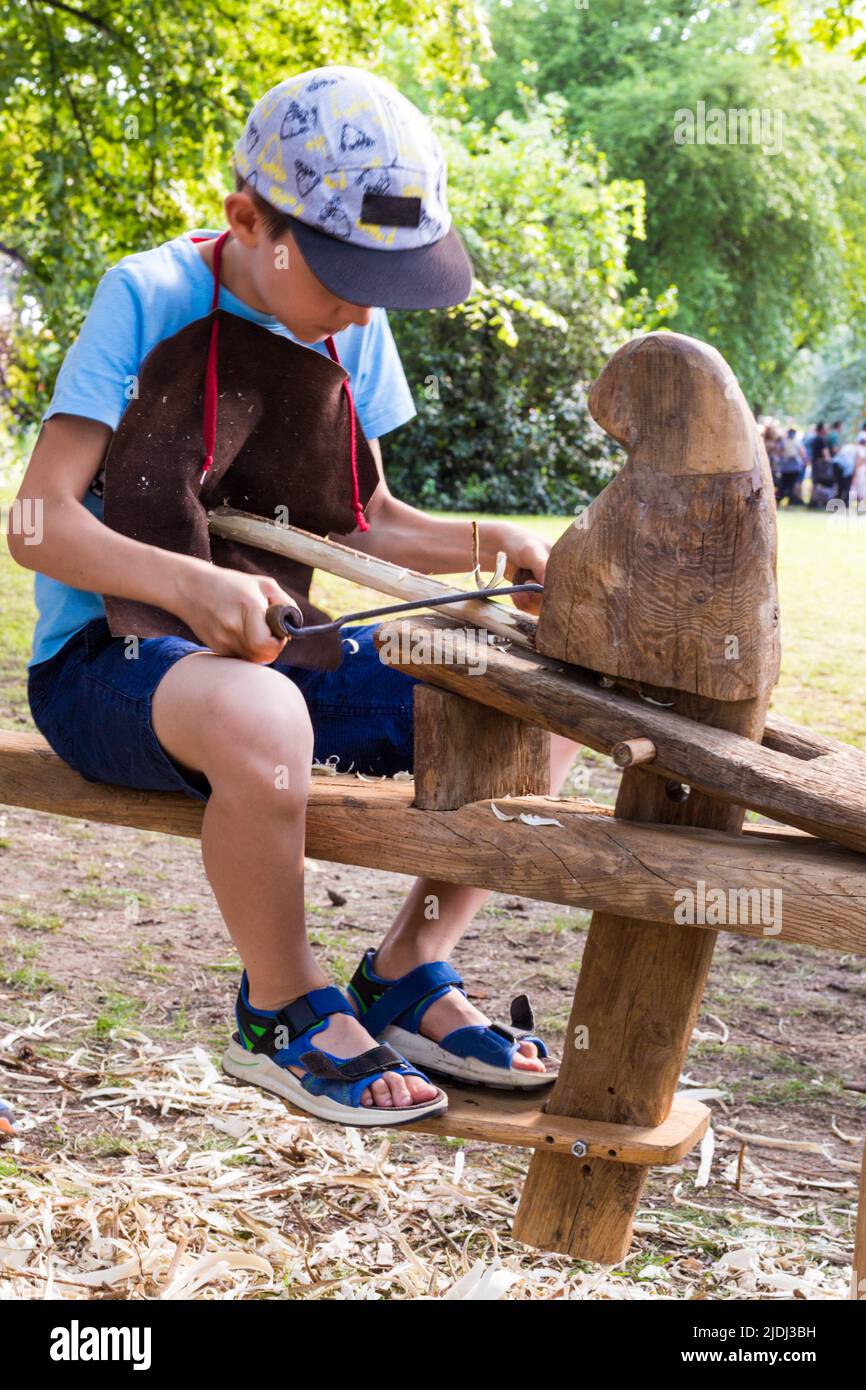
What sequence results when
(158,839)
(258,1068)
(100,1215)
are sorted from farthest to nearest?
(158,839) < (100,1215) < (258,1068)

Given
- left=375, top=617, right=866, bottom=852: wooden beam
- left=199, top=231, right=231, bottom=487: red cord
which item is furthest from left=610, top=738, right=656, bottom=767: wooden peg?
left=199, top=231, right=231, bottom=487: red cord

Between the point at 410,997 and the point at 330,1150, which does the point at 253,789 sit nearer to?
the point at 410,997

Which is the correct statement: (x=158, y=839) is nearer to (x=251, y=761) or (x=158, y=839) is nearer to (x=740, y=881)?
(x=251, y=761)

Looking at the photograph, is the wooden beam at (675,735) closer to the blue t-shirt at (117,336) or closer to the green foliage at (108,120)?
the blue t-shirt at (117,336)

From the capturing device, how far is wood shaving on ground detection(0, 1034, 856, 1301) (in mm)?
2562

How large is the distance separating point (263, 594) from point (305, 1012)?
66 cm

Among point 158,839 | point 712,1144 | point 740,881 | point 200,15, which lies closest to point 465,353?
point 200,15

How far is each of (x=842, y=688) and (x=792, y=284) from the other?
2329cm

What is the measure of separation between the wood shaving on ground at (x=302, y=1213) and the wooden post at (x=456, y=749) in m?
0.91

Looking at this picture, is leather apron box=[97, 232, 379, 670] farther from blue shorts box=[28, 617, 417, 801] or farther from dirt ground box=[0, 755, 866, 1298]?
dirt ground box=[0, 755, 866, 1298]

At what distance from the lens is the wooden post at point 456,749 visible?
2137mm

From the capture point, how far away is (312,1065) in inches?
85.7

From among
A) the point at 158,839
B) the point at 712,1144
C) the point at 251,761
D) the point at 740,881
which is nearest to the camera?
the point at 740,881
